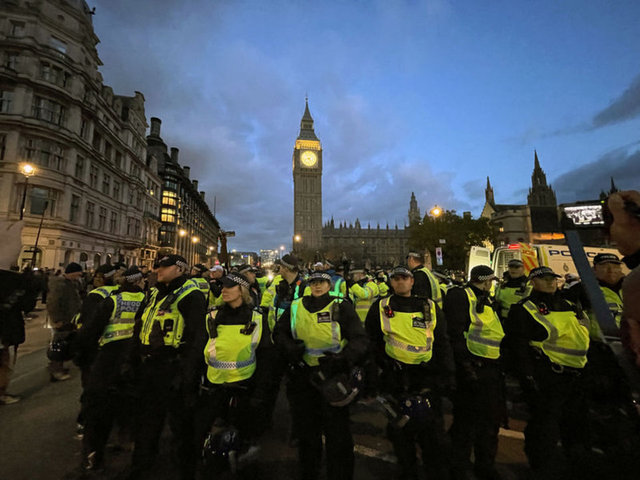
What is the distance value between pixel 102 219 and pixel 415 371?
3582cm

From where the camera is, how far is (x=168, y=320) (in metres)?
3.28

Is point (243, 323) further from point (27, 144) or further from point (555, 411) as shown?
point (27, 144)

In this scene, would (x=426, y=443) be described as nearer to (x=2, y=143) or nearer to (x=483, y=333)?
(x=483, y=333)

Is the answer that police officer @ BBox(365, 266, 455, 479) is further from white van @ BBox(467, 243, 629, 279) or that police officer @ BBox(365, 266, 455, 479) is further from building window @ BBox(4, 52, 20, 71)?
building window @ BBox(4, 52, 20, 71)

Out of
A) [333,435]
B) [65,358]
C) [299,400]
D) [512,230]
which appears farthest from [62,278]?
[512,230]

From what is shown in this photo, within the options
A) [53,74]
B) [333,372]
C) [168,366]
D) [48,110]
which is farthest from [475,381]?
[53,74]

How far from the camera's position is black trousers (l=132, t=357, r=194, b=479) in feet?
10.1

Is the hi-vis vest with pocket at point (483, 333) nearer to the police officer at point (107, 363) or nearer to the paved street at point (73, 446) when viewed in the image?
the paved street at point (73, 446)

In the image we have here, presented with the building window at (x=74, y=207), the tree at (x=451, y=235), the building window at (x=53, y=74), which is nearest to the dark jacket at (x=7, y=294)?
the building window at (x=74, y=207)

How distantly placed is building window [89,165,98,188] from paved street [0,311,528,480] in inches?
1122

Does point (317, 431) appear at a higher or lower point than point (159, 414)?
lower

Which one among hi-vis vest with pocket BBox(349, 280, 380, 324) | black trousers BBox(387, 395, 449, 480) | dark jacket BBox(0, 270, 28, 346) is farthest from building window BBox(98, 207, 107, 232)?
black trousers BBox(387, 395, 449, 480)

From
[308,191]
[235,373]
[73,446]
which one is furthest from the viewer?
[308,191]

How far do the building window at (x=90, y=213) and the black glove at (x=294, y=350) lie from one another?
32094 millimetres
